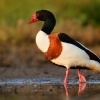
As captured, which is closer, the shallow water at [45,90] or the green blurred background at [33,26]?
the shallow water at [45,90]

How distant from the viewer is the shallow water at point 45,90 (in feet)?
35.6

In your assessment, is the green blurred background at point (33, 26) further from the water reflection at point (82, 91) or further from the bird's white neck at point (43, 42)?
the water reflection at point (82, 91)

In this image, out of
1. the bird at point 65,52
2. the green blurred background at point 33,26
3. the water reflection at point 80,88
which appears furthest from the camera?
the green blurred background at point 33,26

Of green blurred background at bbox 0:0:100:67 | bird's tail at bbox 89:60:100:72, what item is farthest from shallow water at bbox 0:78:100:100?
green blurred background at bbox 0:0:100:67

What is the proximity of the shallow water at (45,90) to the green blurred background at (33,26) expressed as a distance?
281 centimetres

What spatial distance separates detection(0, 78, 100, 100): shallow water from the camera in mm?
10841

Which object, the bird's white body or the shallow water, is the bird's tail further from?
the shallow water

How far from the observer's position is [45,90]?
11.8m

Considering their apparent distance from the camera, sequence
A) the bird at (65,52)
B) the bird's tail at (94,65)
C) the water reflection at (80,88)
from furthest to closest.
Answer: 1. the bird's tail at (94,65)
2. the bird at (65,52)
3. the water reflection at (80,88)

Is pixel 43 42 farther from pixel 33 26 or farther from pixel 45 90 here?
pixel 33 26

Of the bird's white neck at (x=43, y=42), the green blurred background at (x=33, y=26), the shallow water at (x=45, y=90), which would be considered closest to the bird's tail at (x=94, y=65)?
the shallow water at (x=45, y=90)

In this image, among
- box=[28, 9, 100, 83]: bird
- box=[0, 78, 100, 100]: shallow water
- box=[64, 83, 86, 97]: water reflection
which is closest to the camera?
box=[0, 78, 100, 100]: shallow water

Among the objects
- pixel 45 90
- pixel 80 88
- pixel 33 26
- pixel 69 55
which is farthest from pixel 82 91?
pixel 33 26

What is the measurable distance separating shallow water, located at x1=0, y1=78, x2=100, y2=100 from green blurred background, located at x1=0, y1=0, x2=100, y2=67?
281 centimetres
